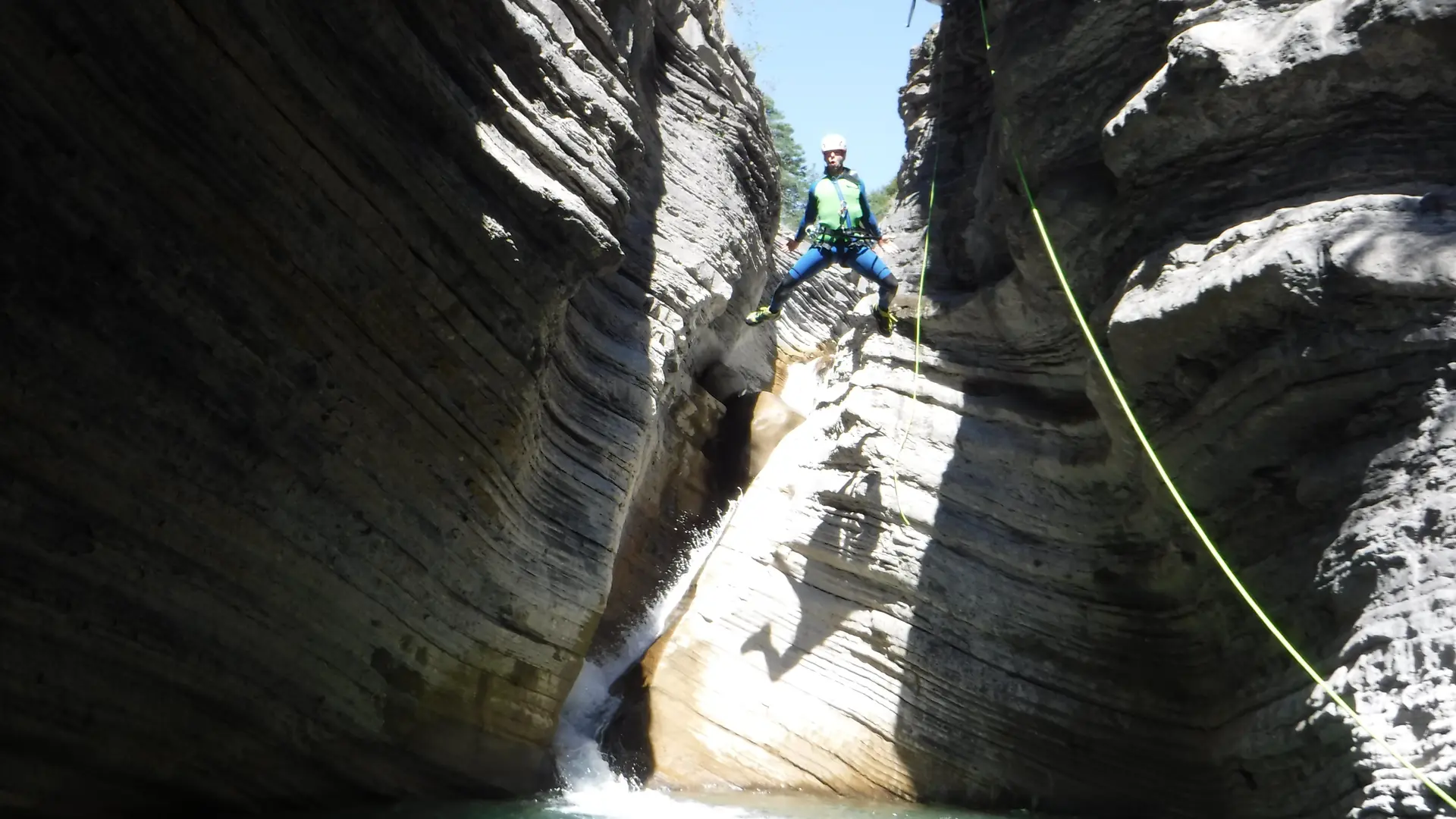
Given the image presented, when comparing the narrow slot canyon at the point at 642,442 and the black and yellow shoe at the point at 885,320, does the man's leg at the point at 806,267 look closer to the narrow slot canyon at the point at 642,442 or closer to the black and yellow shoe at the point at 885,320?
the black and yellow shoe at the point at 885,320

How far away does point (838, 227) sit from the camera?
790 cm

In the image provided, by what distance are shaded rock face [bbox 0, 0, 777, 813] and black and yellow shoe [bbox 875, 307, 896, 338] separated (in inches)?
98.8

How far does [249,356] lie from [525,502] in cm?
235

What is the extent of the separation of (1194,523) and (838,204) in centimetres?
384

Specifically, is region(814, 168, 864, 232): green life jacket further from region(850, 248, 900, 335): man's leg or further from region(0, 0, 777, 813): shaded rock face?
region(0, 0, 777, 813): shaded rock face

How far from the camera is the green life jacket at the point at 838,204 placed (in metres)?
7.91

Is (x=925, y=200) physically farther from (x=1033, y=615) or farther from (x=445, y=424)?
(x=445, y=424)

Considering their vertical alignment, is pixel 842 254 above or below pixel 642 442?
above

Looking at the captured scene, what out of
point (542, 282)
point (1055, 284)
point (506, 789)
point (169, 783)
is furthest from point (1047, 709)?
point (169, 783)

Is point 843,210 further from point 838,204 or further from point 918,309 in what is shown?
point 918,309

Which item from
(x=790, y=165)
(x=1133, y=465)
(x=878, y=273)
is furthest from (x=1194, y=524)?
(x=790, y=165)

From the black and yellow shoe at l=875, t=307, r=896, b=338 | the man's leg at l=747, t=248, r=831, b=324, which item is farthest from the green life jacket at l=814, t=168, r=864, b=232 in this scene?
the black and yellow shoe at l=875, t=307, r=896, b=338

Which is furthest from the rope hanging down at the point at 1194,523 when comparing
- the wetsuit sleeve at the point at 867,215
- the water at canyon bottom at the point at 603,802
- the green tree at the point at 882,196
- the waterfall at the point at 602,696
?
the green tree at the point at 882,196

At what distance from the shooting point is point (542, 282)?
5.89 metres
